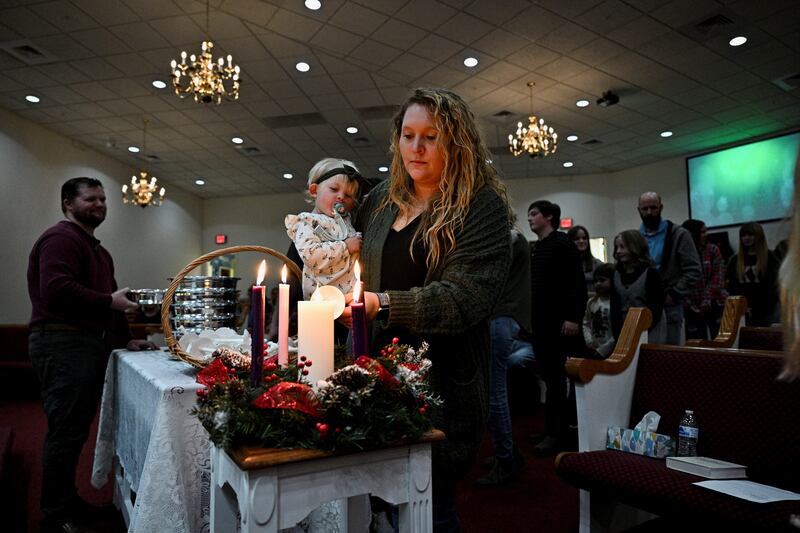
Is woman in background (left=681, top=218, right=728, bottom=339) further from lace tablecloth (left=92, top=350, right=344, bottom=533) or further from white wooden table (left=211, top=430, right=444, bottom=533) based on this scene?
white wooden table (left=211, top=430, right=444, bottom=533)

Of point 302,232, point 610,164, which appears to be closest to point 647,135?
point 610,164

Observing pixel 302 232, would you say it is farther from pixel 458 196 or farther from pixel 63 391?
pixel 63 391

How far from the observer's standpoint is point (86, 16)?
548 cm

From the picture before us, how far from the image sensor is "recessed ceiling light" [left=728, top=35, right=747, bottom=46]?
5939 mm

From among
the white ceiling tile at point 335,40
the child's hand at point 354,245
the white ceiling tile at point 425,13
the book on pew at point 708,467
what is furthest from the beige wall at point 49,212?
the book on pew at point 708,467

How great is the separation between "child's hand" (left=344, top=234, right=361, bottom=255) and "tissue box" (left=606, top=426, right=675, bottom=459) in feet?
4.97

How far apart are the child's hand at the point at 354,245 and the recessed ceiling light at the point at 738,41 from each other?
21.9 ft

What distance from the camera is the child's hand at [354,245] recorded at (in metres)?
1.47

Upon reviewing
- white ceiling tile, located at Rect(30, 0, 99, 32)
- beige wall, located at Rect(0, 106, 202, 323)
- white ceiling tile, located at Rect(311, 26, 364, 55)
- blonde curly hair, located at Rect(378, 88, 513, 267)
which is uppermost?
white ceiling tile, located at Rect(30, 0, 99, 32)

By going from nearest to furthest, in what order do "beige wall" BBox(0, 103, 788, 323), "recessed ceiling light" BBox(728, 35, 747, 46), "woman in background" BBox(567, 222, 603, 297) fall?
"woman in background" BBox(567, 222, 603, 297) < "recessed ceiling light" BBox(728, 35, 747, 46) < "beige wall" BBox(0, 103, 788, 323)

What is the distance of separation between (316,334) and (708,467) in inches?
63.0

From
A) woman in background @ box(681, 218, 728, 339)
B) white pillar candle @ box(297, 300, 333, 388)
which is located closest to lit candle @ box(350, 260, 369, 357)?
white pillar candle @ box(297, 300, 333, 388)

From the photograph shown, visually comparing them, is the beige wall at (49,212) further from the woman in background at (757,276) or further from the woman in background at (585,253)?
the woman in background at (757,276)

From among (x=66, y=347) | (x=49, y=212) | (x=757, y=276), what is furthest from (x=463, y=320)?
(x=49, y=212)
